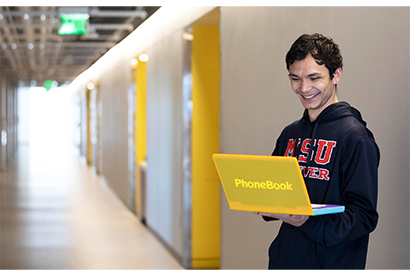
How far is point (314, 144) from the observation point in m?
2.38

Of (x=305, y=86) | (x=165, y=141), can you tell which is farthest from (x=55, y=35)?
(x=305, y=86)

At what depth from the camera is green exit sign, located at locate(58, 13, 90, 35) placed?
9.40 meters

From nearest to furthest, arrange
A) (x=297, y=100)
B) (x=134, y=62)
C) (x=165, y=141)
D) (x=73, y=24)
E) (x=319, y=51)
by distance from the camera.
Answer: (x=319, y=51), (x=297, y=100), (x=165, y=141), (x=73, y=24), (x=134, y=62)

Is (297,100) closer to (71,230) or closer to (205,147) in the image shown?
(205,147)

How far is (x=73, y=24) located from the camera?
945cm

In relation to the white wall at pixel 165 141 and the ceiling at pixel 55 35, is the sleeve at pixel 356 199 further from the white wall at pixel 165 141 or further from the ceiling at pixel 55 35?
the ceiling at pixel 55 35

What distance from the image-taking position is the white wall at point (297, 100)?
299cm

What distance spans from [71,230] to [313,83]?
715 centimetres

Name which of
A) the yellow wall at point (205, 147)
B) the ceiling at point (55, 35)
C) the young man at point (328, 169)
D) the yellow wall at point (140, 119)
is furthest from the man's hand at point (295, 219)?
the yellow wall at point (140, 119)

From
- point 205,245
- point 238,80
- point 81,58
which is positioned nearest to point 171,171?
point 205,245

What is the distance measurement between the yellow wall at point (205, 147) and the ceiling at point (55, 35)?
4.29 ft

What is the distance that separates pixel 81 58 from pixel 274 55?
14.6m
